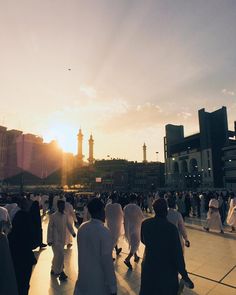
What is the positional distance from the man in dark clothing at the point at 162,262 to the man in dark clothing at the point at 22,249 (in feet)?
7.01

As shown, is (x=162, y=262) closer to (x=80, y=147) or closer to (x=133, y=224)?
(x=133, y=224)

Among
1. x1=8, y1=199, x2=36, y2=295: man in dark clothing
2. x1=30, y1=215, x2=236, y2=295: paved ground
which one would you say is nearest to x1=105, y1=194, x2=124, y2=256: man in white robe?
x1=30, y1=215, x2=236, y2=295: paved ground

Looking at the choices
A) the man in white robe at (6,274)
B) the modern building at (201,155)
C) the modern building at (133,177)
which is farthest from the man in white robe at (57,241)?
the modern building at (133,177)

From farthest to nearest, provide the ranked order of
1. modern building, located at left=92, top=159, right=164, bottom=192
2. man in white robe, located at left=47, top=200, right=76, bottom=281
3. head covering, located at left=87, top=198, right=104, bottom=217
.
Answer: modern building, located at left=92, top=159, right=164, bottom=192 → man in white robe, located at left=47, top=200, right=76, bottom=281 → head covering, located at left=87, top=198, right=104, bottom=217

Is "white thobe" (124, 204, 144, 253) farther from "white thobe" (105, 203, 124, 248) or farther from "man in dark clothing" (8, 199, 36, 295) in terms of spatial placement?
"man in dark clothing" (8, 199, 36, 295)

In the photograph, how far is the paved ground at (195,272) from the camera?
525cm

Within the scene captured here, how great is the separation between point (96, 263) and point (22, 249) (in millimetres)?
1992

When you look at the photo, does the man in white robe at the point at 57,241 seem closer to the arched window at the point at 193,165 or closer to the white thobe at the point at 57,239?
the white thobe at the point at 57,239

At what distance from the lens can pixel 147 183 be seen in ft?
276

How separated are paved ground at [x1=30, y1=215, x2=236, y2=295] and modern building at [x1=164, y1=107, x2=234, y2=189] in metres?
58.7

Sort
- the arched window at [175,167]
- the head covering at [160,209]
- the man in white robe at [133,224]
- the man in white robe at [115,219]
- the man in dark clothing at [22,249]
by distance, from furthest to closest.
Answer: the arched window at [175,167]
the man in white robe at [115,219]
the man in white robe at [133,224]
the man in dark clothing at [22,249]
the head covering at [160,209]

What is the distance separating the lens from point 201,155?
69125 mm

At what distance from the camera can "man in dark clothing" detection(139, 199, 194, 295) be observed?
3.05 meters

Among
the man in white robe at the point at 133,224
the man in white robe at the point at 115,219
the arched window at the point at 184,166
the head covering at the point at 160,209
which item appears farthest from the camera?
the arched window at the point at 184,166
